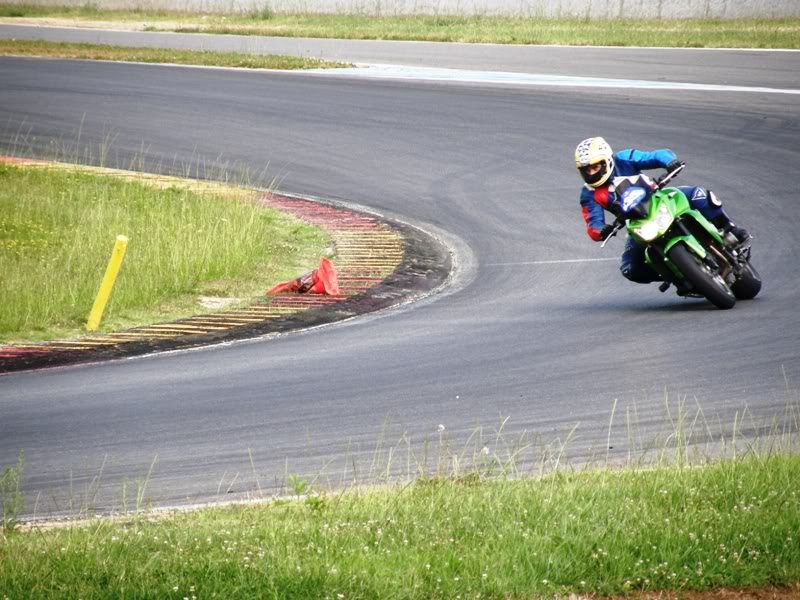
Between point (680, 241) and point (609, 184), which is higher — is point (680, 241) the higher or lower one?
the lower one

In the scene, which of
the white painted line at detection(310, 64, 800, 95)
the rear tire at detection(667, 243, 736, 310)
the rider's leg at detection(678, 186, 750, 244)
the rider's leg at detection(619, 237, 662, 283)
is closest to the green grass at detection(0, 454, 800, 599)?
the rear tire at detection(667, 243, 736, 310)

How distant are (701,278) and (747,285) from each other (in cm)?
76

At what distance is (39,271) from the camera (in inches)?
521

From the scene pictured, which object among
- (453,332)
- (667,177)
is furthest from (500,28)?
(453,332)

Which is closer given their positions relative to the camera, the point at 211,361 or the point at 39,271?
the point at 211,361

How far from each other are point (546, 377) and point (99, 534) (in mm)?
4104

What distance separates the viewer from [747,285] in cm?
1148

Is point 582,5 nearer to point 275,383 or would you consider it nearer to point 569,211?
point 569,211

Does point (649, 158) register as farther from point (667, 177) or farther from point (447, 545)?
point (447, 545)

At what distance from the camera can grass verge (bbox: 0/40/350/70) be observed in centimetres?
2947

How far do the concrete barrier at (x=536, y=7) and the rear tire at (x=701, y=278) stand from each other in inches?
1076

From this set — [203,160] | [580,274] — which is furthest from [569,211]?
[203,160]

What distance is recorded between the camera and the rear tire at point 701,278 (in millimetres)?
10859

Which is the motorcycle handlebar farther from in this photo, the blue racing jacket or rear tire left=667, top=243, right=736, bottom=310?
rear tire left=667, top=243, right=736, bottom=310
